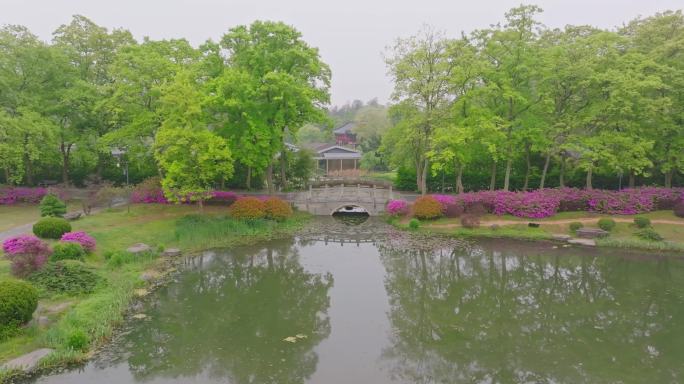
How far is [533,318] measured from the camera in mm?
15258

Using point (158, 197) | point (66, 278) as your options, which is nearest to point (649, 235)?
point (66, 278)

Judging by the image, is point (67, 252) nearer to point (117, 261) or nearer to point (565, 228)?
point (117, 261)

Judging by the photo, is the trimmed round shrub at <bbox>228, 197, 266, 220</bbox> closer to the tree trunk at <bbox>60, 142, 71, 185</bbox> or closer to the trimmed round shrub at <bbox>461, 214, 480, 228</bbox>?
the trimmed round shrub at <bbox>461, 214, 480, 228</bbox>

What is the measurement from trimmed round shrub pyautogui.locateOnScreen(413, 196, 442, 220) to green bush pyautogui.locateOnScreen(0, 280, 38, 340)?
20.5 meters

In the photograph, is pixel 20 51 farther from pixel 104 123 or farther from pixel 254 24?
pixel 254 24

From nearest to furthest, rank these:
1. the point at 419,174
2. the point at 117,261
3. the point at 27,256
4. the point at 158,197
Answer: the point at 27,256, the point at 117,261, the point at 158,197, the point at 419,174

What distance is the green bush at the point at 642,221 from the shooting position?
24516 millimetres

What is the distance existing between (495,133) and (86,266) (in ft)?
75.0

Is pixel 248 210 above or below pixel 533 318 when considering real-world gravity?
above

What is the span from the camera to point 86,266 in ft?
55.1

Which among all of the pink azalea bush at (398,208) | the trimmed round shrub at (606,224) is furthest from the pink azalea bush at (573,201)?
the pink azalea bush at (398,208)

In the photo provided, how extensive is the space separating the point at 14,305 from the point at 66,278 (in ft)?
12.2

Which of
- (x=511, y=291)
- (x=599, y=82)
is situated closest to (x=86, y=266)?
(x=511, y=291)

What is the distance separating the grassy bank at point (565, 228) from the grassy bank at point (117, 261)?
979 cm
